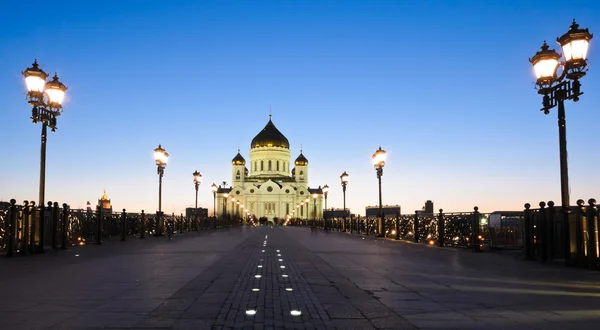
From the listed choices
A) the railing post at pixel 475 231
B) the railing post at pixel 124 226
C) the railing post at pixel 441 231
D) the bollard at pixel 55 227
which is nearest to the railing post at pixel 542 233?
the railing post at pixel 475 231

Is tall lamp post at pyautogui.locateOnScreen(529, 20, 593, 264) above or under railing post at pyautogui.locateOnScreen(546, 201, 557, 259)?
above

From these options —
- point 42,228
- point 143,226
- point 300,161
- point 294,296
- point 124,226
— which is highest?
point 300,161

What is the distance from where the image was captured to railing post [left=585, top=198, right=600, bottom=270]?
11.9 meters

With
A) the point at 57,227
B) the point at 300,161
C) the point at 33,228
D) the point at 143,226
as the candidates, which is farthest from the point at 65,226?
the point at 300,161

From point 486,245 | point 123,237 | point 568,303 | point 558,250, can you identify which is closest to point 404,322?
point 568,303

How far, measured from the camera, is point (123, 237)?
26.5m

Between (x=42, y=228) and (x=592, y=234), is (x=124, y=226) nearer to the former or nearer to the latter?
(x=42, y=228)

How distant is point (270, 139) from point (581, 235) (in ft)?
434

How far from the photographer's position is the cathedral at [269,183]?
146 meters

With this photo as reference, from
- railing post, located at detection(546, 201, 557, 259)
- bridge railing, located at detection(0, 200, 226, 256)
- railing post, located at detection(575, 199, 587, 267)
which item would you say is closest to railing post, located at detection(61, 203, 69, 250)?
bridge railing, located at detection(0, 200, 226, 256)

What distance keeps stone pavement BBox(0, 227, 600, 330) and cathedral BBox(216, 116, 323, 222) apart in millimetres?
132256

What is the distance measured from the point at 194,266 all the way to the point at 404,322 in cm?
769

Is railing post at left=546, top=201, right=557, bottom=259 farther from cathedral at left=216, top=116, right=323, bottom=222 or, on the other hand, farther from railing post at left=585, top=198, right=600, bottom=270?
cathedral at left=216, top=116, right=323, bottom=222

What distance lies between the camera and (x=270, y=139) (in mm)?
143750
